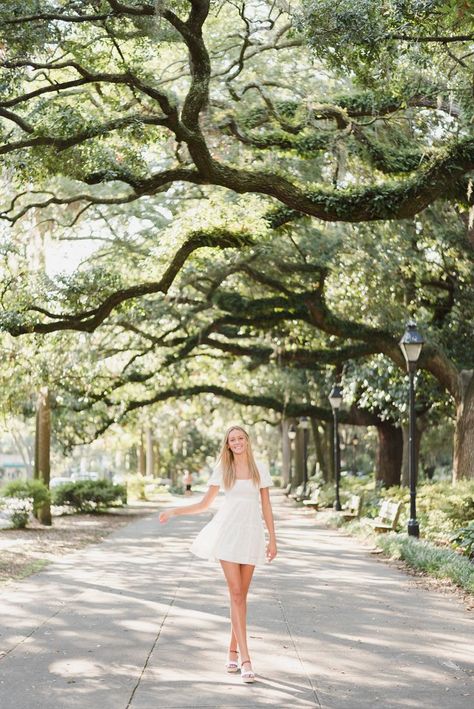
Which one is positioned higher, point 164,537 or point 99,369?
point 99,369

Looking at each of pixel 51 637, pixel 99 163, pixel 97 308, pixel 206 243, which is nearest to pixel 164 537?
pixel 97 308

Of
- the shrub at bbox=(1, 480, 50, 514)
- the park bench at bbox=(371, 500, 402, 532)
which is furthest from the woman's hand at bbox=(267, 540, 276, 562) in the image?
the shrub at bbox=(1, 480, 50, 514)

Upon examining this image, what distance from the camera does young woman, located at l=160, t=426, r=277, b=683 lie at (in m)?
6.51

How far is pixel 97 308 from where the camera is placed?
16031 millimetres

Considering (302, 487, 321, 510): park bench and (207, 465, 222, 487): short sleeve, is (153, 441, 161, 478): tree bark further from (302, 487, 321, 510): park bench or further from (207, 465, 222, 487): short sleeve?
(207, 465, 222, 487): short sleeve

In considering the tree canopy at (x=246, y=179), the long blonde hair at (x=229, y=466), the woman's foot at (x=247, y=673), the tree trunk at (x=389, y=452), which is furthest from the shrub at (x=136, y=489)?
the woman's foot at (x=247, y=673)

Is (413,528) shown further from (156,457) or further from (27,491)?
(156,457)

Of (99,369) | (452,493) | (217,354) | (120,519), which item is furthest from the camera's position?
(217,354)

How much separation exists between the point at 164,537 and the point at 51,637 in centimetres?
1210

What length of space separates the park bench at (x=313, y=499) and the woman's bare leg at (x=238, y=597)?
24.2m

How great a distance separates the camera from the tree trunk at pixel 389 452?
103 ft

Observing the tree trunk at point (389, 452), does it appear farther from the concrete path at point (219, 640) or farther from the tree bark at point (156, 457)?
the tree bark at point (156, 457)

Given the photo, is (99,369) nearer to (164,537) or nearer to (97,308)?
(164,537)

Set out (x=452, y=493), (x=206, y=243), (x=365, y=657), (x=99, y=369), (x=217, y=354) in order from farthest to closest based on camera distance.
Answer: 1. (x=217, y=354)
2. (x=99, y=369)
3. (x=452, y=493)
4. (x=206, y=243)
5. (x=365, y=657)
